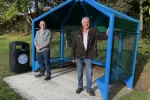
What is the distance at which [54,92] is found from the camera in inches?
219

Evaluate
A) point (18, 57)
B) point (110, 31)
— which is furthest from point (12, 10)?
point (110, 31)

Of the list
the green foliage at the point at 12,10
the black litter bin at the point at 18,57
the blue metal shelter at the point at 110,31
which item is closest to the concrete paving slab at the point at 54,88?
the black litter bin at the point at 18,57

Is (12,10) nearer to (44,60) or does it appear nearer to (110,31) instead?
(44,60)

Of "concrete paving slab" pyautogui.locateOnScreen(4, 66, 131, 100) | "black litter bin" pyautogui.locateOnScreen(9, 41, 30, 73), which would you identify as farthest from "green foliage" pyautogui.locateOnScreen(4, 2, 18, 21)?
"concrete paving slab" pyautogui.locateOnScreen(4, 66, 131, 100)

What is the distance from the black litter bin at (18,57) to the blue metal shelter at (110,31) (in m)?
0.31

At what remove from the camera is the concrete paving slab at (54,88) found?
17.5 ft

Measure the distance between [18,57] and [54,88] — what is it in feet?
5.89

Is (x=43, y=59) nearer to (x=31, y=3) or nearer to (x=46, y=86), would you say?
(x=46, y=86)

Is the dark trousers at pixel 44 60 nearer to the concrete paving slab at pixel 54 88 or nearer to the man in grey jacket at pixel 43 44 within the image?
the man in grey jacket at pixel 43 44

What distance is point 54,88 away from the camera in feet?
19.2

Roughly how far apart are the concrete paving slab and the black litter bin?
0.25 meters

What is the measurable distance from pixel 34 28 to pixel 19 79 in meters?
1.61

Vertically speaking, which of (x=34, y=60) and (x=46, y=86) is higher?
(x=34, y=60)

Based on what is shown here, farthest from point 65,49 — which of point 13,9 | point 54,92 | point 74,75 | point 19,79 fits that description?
point 13,9
